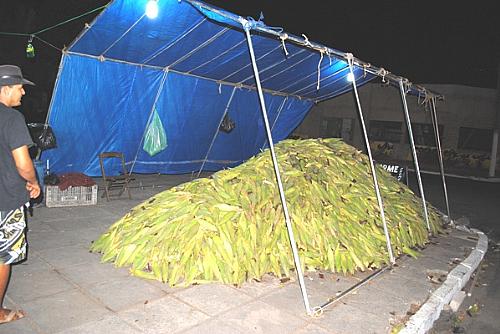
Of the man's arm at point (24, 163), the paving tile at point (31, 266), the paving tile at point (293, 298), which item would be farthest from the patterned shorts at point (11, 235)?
the paving tile at point (293, 298)

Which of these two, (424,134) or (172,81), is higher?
(172,81)

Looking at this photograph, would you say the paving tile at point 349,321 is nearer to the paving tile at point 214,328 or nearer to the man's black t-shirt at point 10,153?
the paving tile at point 214,328

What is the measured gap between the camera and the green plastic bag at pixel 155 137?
28.1ft

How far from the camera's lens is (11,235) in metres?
3.17

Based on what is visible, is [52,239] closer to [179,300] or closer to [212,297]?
[179,300]

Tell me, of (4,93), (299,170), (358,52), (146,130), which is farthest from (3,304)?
(358,52)

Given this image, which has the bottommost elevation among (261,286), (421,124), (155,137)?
(261,286)

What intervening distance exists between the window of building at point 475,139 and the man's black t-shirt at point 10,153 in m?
22.3

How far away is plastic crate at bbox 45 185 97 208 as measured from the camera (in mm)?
6914

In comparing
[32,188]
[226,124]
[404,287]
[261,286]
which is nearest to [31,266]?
[32,188]

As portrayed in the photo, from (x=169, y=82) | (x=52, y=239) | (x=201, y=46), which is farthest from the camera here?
(x=169, y=82)

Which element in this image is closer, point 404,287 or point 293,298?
point 293,298

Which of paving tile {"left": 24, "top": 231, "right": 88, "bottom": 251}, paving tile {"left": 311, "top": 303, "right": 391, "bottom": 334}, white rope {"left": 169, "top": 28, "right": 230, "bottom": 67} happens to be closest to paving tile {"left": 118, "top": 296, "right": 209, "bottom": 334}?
paving tile {"left": 311, "top": 303, "right": 391, "bottom": 334}

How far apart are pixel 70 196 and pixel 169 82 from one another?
10.2ft
